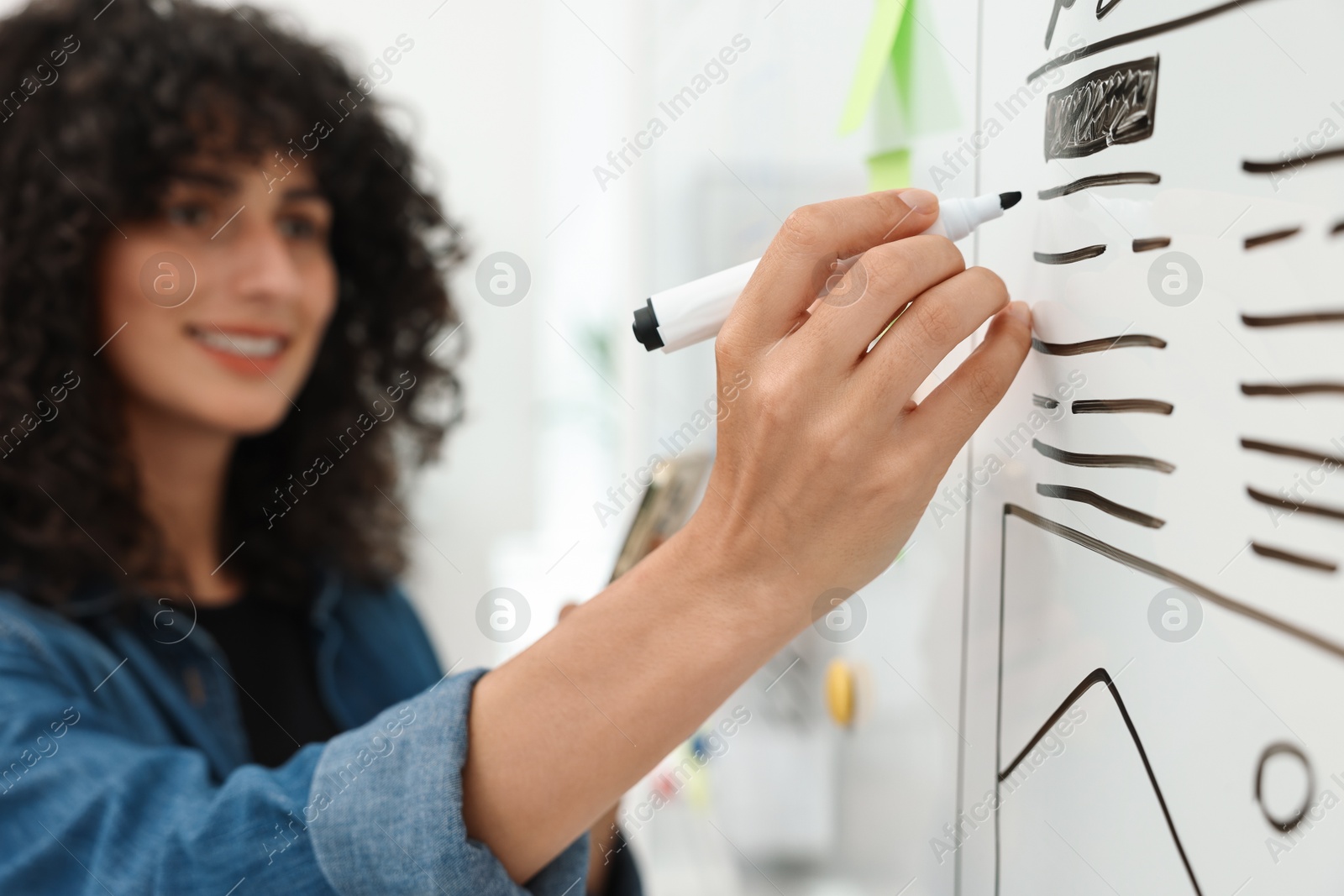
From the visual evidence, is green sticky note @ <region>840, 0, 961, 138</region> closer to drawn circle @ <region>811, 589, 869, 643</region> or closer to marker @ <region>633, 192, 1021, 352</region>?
marker @ <region>633, 192, 1021, 352</region>

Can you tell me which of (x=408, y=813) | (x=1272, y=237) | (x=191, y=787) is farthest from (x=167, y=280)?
(x=1272, y=237)

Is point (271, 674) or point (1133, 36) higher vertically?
point (1133, 36)

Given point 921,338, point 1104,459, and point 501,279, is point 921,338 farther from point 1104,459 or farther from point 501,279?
point 501,279

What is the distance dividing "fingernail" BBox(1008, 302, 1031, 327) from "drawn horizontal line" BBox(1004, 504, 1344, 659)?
0.07 metres

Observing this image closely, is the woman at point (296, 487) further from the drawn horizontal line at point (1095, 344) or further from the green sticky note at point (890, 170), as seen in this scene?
the green sticky note at point (890, 170)

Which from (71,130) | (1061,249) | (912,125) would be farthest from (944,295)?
(71,130)

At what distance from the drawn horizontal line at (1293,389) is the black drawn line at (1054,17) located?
0.15m

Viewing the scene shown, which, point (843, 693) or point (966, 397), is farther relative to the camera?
point (843, 693)

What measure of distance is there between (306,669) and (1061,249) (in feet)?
2.83

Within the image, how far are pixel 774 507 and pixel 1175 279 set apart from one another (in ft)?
0.45

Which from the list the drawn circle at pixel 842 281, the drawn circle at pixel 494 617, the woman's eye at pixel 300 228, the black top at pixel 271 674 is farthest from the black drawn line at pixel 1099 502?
the drawn circle at pixel 494 617

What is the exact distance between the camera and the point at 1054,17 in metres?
0.31

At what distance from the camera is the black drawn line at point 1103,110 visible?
26 cm

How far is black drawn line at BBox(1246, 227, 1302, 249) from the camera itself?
21 centimetres
